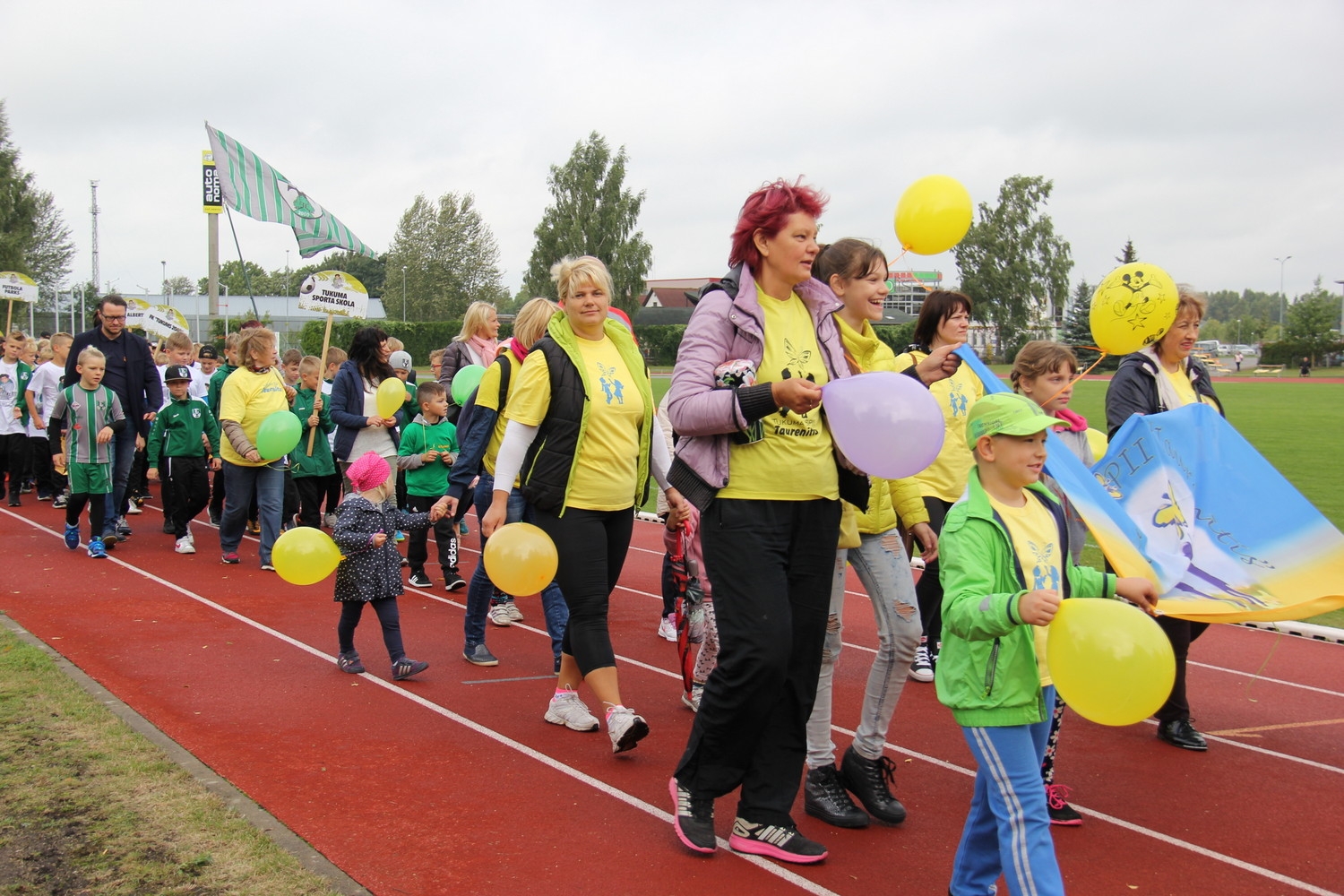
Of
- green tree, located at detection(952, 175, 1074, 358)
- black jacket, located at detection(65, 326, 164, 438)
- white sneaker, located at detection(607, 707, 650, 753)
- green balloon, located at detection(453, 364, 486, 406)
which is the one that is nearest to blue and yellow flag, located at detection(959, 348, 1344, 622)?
white sneaker, located at detection(607, 707, 650, 753)

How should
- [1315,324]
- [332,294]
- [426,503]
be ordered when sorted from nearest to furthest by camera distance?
1. [426,503]
2. [332,294]
3. [1315,324]

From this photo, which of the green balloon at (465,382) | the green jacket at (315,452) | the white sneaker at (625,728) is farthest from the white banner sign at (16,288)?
the white sneaker at (625,728)

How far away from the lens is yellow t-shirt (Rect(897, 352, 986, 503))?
607 cm

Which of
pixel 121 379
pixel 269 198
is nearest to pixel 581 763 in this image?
pixel 121 379

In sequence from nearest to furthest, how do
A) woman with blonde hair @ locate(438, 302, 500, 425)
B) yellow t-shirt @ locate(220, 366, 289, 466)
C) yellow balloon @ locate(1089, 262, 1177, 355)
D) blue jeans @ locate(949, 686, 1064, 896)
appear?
1. blue jeans @ locate(949, 686, 1064, 896)
2. yellow balloon @ locate(1089, 262, 1177, 355)
3. woman with blonde hair @ locate(438, 302, 500, 425)
4. yellow t-shirt @ locate(220, 366, 289, 466)

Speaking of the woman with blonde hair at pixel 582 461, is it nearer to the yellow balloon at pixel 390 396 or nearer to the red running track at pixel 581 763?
the red running track at pixel 581 763

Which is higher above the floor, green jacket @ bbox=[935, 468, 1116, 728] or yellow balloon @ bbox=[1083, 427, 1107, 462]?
yellow balloon @ bbox=[1083, 427, 1107, 462]

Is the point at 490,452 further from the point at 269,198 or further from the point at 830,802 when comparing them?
the point at 269,198

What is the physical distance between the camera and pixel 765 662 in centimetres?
381

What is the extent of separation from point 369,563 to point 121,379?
5816 millimetres

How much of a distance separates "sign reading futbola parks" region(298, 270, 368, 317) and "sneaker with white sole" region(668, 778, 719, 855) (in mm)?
7953

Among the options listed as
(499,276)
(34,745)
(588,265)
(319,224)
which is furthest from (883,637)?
(499,276)

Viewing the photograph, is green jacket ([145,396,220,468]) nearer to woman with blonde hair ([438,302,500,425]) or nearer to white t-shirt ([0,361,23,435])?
woman with blonde hair ([438,302,500,425])

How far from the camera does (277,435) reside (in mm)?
9086
